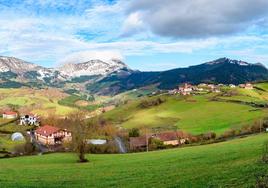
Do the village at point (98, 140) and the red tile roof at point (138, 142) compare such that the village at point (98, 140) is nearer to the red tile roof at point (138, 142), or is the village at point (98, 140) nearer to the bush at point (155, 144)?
the red tile roof at point (138, 142)

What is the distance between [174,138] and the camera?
143500 mm

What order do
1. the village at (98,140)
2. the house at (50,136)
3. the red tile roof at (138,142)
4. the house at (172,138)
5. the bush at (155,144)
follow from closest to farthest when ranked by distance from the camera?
the bush at (155,144), the village at (98,140), the red tile roof at (138,142), the house at (172,138), the house at (50,136)

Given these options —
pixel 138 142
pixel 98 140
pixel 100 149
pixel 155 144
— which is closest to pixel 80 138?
pixel 100 149

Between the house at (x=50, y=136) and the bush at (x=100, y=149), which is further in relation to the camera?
the house at (x=50, y=136)

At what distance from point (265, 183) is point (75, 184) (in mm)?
21386

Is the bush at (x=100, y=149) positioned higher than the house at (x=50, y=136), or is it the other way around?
the house at (x=50, y=136)

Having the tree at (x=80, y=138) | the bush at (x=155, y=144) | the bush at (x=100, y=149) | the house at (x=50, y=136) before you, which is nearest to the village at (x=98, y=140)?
the house at (x=50, y=136)

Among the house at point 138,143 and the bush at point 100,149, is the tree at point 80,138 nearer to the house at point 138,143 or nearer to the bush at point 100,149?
the bush at point 100,149

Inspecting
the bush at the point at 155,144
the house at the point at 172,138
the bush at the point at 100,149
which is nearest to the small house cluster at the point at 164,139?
the house at the point at 172,138

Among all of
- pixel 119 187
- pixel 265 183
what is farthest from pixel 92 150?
pixel 265 183

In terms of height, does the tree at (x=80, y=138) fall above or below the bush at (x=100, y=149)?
above

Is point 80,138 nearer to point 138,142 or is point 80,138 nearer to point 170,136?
point 138,142

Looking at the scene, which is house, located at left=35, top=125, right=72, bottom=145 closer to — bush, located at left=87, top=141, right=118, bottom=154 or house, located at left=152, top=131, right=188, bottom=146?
house, located at left=152, top=131, right=188, bottom=146

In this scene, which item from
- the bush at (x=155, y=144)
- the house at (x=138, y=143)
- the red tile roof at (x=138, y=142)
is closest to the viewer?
the bush at (x=155, y=144)
